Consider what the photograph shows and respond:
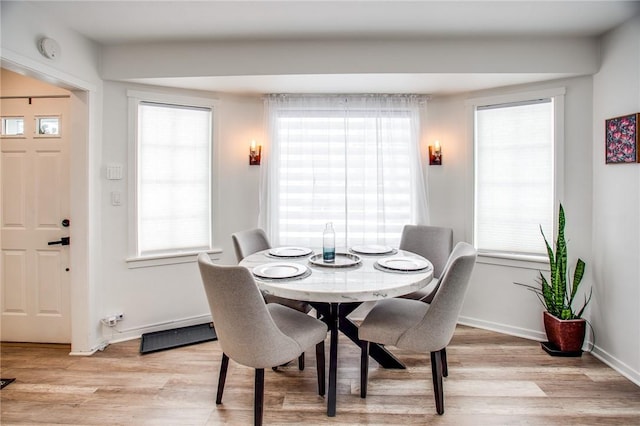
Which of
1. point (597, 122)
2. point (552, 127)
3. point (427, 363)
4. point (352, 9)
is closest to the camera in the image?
point (352, 9)

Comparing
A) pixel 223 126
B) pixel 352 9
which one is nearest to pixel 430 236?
pixel 352 9

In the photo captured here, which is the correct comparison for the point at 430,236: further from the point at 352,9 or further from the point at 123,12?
the point at 123,12

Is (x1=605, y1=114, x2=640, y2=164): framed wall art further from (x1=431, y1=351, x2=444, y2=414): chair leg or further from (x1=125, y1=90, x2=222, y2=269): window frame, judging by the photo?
(x1=125, y1=90, x2=222, y2=269): window frame

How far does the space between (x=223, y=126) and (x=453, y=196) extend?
2453mm

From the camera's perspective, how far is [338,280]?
1955mm

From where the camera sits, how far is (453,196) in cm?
339

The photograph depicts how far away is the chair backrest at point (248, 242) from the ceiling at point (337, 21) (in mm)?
1365

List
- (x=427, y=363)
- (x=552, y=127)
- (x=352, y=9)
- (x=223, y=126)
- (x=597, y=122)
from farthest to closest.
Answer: (x=223, y=126) → (x=552, y=127) → (x=597, y=122) → (x=427, y=363) → (x=352, y=9)

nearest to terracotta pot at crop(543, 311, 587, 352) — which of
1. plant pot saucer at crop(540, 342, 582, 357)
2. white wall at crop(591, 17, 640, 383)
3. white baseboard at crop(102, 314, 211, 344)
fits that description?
plant pot saucer at crop(540, 342, 582, 357)

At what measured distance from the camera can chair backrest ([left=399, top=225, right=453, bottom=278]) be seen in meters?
2.97

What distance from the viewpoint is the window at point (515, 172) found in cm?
298

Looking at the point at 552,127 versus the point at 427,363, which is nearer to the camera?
the point at 427,363

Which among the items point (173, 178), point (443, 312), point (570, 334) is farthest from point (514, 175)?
point (173, 178)

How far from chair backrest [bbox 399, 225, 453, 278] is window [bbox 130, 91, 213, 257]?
198 centimetres
